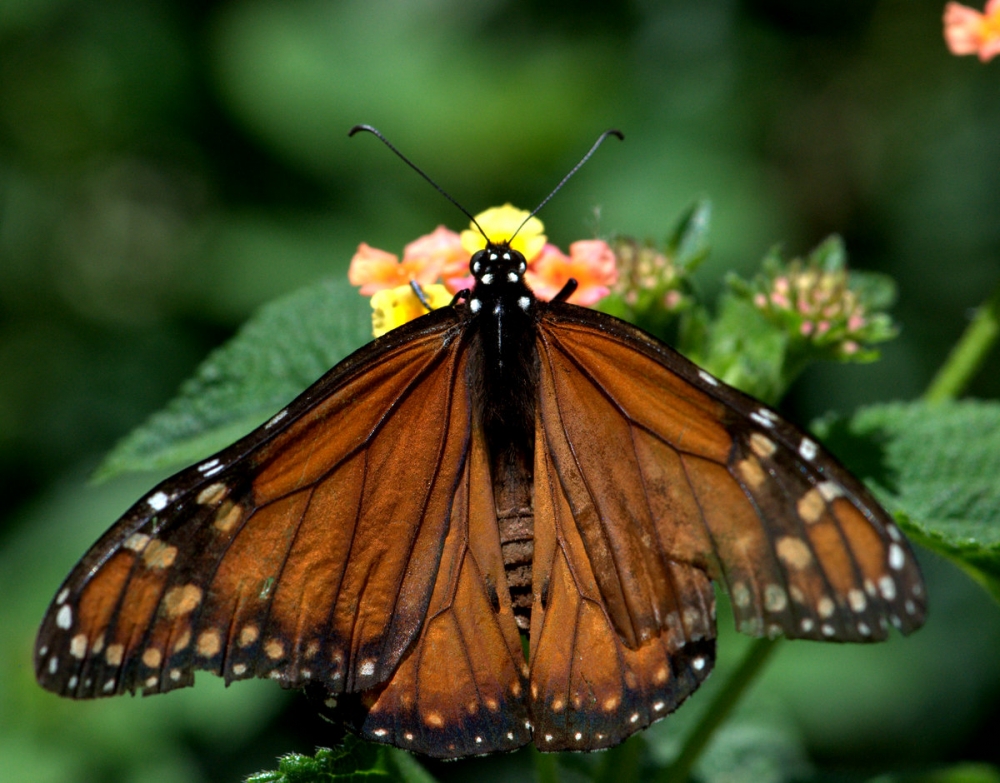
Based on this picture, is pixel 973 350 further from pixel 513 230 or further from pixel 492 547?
pixel 492 547

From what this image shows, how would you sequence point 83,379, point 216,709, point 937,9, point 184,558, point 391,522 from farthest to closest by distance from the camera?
point 937,9 < point 83,379 < point 216,709 < point 391,522 < point 184,558

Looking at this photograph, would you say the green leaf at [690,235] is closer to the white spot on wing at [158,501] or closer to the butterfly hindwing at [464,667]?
the butterfly hindwing at [464,667]

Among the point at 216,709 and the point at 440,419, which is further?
the point at 216,709

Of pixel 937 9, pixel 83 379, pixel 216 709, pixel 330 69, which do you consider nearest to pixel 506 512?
pixel 216 709

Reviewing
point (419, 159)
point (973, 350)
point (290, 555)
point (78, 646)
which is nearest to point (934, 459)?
point (973, 350)

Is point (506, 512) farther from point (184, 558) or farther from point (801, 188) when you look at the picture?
point (801, 188)

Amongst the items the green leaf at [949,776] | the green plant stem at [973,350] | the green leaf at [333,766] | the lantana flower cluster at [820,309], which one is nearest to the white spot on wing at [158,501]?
the green leaf at [333,766]

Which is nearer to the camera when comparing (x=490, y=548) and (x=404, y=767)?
(x=490, y=548)
